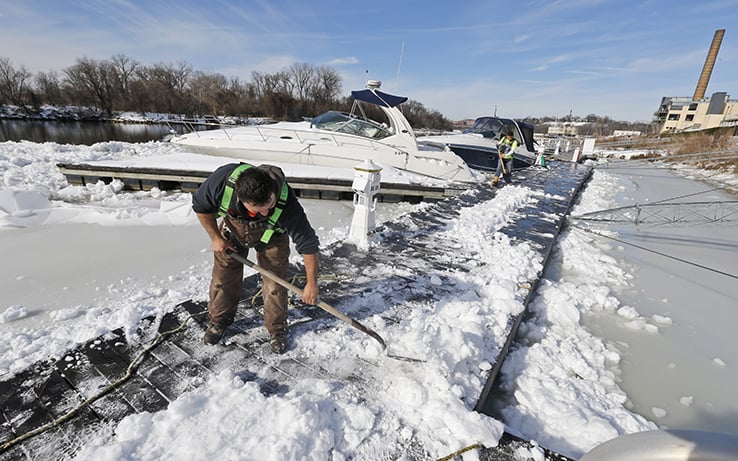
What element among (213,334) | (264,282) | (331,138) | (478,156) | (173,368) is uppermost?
(478,156)

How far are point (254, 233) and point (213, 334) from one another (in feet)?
2.72

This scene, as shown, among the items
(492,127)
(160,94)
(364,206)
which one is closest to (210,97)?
(160,94)

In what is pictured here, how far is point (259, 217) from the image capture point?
202 centimetres

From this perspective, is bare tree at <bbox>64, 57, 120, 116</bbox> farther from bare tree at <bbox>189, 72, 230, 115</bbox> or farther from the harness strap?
the harness strap

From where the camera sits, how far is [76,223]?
5.27m

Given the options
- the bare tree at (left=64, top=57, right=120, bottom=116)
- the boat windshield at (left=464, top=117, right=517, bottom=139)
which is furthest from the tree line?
the boat windshield at (left=464, top=117, right=517, bottom=139)

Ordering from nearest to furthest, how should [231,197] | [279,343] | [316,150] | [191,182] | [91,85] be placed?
[231,197]
[279,343]
[191,182]
[316,150]
[91,85]

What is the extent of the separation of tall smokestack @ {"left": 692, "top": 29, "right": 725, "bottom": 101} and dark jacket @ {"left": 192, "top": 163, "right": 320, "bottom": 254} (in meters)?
71.2

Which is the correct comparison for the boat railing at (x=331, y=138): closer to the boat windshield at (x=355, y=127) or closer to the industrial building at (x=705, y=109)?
the boat windshield at (x=355, y=127)

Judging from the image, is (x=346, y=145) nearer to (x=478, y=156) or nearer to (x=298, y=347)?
(x=478, y=156)

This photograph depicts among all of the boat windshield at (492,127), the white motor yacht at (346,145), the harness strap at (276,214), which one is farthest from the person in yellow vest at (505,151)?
the harness strap at (276,214)

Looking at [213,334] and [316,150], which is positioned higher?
[316,150]

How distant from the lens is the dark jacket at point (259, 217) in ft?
6.43

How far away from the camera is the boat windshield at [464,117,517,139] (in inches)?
532
